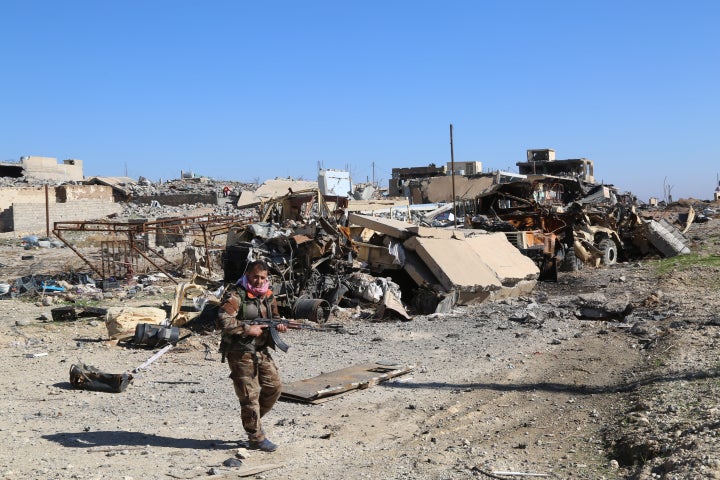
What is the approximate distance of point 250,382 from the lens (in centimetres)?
531

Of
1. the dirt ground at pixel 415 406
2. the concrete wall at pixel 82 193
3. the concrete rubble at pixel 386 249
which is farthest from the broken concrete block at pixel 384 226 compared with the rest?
the concrete wall at pixel 82 193

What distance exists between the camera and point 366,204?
22.3 meters

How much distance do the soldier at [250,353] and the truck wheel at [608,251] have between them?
1507 centimetres

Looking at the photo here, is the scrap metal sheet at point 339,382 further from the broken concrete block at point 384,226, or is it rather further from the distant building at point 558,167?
the distant building at point 558,167

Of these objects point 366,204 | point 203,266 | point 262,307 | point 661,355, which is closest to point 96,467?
point 262,307

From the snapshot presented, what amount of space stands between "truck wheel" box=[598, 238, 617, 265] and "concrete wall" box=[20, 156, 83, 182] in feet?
104

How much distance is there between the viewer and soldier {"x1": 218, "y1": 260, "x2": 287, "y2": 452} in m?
5.27

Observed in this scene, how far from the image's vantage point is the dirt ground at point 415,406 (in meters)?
5.02

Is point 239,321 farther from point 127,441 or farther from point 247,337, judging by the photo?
point 127,441

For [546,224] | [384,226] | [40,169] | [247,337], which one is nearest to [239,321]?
[247,337]

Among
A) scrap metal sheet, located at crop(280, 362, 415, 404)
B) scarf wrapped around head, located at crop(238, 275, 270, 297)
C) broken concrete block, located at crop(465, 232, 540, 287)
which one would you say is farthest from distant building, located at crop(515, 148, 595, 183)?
scarf wrapped around head, located at crop(238, 275, 270, 297)

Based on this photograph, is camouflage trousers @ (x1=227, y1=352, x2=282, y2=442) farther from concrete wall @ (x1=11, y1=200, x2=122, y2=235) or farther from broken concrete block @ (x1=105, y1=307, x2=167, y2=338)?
concrete wall @ (x1=11, y1=200, x2=122, y2=235)

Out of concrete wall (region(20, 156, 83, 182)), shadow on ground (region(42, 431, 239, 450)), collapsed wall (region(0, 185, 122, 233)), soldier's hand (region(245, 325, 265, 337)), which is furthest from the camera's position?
concrete wall (region(20, 156, 83, 182))

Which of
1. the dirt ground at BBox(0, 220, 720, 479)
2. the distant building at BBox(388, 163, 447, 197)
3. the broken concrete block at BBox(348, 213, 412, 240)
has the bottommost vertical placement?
the dirt ground at BBox(0, 220, 720, 479)
